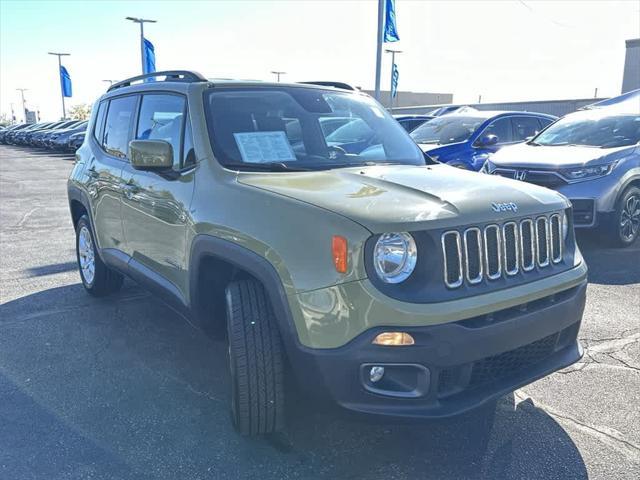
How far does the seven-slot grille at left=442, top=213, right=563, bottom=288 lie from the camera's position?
242 cm

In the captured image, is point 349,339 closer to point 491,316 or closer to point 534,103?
point 491,316

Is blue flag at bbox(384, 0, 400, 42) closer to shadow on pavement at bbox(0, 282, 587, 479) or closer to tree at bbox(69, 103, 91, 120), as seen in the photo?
shadow on pavement at bbox(0, 282, 587, 479)

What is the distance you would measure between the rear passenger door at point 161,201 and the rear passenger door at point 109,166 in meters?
0.18

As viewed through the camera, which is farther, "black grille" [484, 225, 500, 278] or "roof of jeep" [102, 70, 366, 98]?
"roof of jeep" [102, 70, 366, 98]

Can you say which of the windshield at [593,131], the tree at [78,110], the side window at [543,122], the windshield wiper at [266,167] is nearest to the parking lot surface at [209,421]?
the windshield wiper at [266,167]

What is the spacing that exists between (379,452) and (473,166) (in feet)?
23.6

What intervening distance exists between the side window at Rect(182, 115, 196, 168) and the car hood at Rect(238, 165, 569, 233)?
45 cm

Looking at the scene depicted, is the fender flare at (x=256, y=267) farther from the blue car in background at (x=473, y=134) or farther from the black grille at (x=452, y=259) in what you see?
the blue car in background at (x=473, y=134)

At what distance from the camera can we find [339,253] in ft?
7.62

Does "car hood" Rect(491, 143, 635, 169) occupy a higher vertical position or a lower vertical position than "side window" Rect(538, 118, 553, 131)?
lower

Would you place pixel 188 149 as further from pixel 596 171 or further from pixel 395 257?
pixel 596 171

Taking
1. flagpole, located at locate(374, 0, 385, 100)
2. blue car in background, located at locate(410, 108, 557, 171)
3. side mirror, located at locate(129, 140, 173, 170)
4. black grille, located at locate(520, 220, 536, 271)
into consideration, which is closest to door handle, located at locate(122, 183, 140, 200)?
side mirror, located at locate(129, 140, 173, 170)

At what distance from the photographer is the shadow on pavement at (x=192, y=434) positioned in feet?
8.73

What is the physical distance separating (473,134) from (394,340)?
26.1ft
